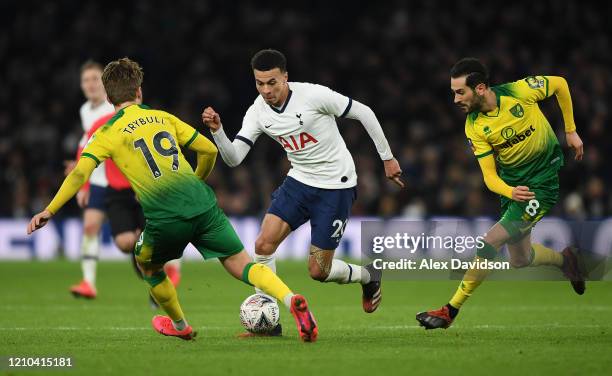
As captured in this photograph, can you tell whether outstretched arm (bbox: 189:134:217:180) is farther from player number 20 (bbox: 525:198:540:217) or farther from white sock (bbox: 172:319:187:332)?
player number 20 (bbox: 525:198:540:217)

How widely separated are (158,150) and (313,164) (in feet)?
5.42

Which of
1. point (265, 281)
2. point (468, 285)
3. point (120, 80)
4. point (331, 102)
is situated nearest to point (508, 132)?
point (468, 285)

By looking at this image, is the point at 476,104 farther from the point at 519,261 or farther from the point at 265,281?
the point at 265,281

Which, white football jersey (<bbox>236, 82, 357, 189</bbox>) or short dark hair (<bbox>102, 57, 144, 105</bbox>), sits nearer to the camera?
short dark hair (<bbox>102, 57, 144, 105</bbox>)

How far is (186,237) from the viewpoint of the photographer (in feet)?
24.6

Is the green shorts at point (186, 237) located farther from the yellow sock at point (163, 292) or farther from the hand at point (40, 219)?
the hand at point (40, 219)

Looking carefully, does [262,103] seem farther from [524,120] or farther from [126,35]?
[126,35]

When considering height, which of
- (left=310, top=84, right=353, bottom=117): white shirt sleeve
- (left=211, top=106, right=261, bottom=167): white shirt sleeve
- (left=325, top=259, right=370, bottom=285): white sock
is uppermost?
(left=310, top=84, right=353, bottom=117): white shirt sleeve

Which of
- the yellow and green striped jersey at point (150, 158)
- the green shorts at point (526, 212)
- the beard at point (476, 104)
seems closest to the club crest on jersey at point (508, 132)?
the beard at point (476, 104)

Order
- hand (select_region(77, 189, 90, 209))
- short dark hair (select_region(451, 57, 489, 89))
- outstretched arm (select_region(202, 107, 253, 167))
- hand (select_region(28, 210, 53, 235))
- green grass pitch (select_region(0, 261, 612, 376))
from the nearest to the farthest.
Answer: green grass pitch (select_region(0, 261, 612, 376)), hand (select_region(28, 210, 53, 235)), outstretched arm (select_region(202, 107, 253, 167)), short dark hair (select_region(451, 57, 489, 89)), hand (select_region(77, 189, 90, 209))

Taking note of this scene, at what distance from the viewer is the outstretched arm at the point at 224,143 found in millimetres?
7655

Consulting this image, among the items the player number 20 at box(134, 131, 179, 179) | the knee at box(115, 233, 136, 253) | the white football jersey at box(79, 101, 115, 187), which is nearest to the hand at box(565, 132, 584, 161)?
the player number 20 at box(134, 131, 179, 179)

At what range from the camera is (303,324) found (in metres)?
7.35

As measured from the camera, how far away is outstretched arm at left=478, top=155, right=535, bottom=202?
8117mm
